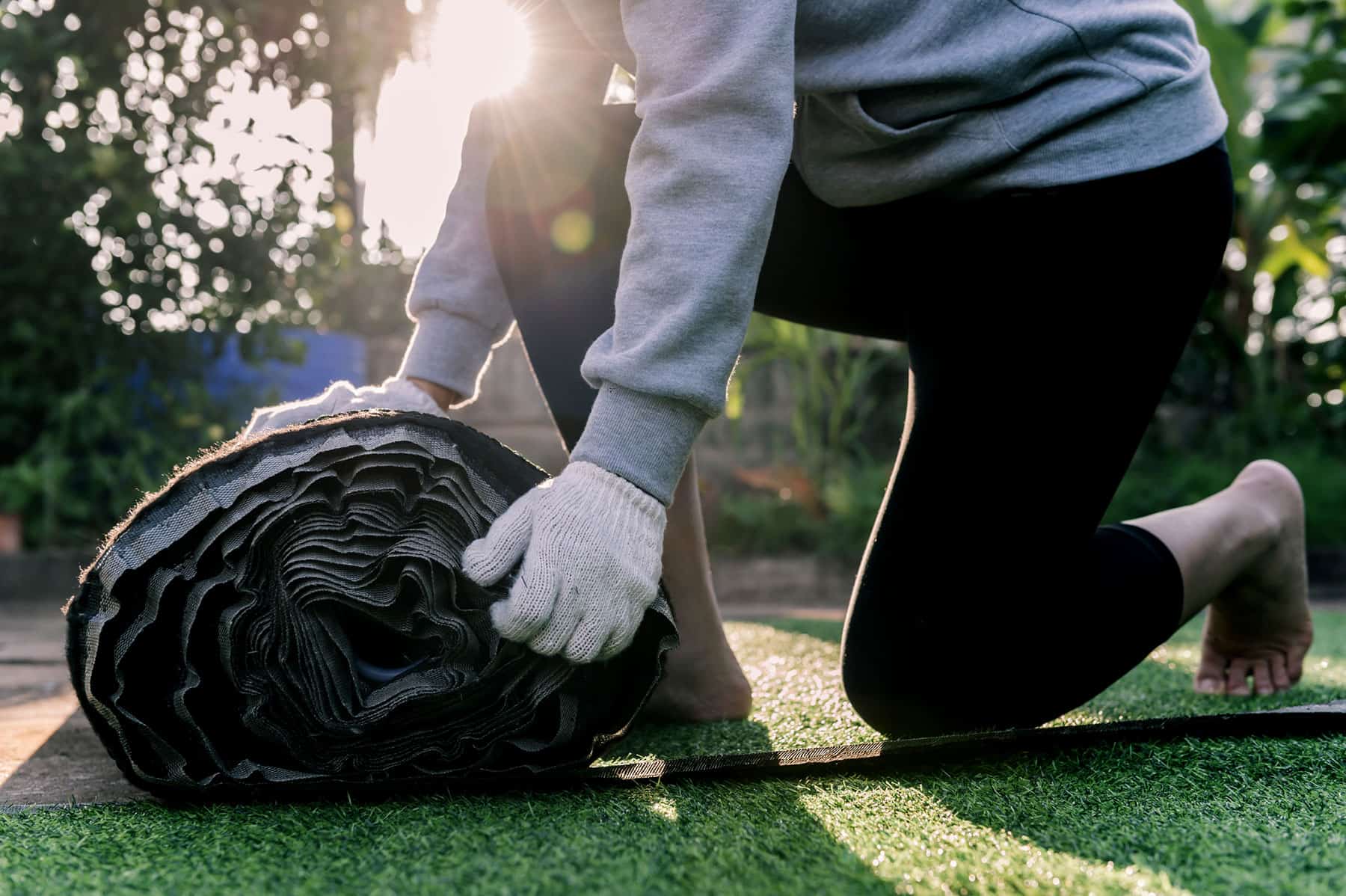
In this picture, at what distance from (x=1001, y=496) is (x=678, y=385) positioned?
473 millimetres

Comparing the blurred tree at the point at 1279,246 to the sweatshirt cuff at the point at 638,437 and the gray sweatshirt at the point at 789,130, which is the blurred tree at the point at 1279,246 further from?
the sweatshirt cuff at the point at 638,437

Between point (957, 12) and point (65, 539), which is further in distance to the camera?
point (65, 539)

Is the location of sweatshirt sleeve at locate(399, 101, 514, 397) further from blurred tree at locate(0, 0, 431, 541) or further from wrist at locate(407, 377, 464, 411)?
blurred tree at locate(0, 0, 431, 541)

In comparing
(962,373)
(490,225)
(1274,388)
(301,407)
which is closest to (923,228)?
(962,373)

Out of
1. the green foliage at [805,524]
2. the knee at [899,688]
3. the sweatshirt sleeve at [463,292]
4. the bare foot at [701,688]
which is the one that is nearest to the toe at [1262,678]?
the knee at [899,688]

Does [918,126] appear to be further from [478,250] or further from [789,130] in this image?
[478,250]

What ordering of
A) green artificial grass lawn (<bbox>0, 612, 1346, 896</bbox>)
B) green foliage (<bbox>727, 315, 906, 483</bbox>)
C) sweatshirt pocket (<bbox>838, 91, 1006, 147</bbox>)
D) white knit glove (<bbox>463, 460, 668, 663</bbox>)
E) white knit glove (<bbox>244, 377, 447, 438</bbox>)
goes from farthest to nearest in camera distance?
green foliage (<bbox>727, 315, 906, 483</bbox>) < white knit glove (<bbox>244, 377, 447, 438</bbox>) < sweatshirt pocket (<bbox>838, 91, 1006, 147</bbox>) < white knit glove (<bbox>463, 460, 668, 663</bbox>) < green artificial grass lawn (<bbox>0, 612, 1346, 896</bbox>)

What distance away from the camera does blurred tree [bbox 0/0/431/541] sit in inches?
138

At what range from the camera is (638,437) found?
0.98 meters

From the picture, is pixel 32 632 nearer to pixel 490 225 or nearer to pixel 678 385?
pixel 490 225

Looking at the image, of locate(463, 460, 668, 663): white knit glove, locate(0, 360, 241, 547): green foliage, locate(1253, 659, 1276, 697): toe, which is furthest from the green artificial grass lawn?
locate(0, 360, 241, 547): green foliage

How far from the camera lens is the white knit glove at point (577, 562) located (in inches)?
36.5

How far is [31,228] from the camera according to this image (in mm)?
3514

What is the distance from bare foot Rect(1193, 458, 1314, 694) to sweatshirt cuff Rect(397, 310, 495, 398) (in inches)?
44.3
